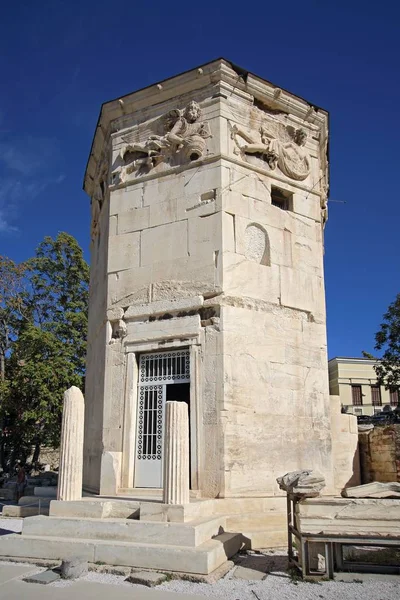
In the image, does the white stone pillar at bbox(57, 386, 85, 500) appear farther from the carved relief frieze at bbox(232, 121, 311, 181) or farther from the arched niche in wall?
the carved relief frieze at bbox(232, 121, 311, 181)

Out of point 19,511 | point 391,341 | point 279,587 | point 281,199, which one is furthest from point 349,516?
point 391,341

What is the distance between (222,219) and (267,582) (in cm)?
698

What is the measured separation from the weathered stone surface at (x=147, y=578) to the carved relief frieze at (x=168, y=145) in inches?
338

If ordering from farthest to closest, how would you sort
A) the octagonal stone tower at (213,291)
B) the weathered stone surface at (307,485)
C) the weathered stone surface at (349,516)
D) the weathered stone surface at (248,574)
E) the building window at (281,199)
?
the building window at (281,199) < the octagonal stone tower at (213,291) < the weathered stone surface at (307,485) < the weathered stone surface at (248,574) < the weathered stone surface at (349,516)

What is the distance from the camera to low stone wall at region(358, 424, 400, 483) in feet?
38.1

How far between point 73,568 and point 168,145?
908 centimetres

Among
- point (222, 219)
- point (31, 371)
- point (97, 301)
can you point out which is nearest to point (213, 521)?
point (222, 219)

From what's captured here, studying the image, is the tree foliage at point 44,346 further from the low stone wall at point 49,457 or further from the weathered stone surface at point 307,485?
the weathered stone surface at point 307,485

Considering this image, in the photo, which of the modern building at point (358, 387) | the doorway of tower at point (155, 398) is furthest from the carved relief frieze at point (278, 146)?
the modern building at point (358, 387)

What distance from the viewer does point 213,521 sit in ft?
28.1

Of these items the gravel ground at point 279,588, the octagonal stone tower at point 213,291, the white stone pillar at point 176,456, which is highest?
the octagonal stone tower at point 213,291

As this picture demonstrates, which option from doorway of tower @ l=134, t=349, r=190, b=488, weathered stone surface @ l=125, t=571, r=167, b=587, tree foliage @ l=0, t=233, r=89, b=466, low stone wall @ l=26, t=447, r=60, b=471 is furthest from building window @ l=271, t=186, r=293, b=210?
low stone wall @ l=26, t=447, r=60, b=471

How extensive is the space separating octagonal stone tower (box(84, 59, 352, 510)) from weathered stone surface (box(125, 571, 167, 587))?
2562 mm

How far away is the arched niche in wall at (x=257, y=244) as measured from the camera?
1161 cm
